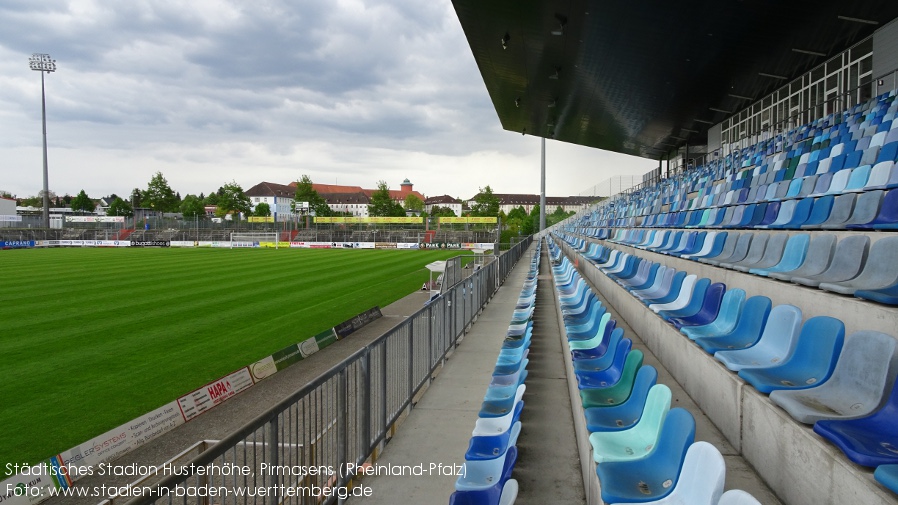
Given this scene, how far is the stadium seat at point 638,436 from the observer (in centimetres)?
240

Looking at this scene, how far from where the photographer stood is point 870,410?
196cm

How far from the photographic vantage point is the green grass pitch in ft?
23.6

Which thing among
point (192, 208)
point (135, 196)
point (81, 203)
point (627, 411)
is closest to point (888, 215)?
point (627, 411)

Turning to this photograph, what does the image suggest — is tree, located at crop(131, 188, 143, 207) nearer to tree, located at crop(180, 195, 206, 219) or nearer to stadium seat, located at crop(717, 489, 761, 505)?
tree, located at crop(180, 195, 206, 219)

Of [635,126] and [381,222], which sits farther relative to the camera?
[381,222]

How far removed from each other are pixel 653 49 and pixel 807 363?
505 inches

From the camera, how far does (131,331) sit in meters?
12.1

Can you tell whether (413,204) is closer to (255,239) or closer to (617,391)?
(255,239)

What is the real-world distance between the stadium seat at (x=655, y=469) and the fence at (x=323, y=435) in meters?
1.64

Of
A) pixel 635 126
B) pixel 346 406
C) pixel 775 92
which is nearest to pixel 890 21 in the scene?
pixel 775 92

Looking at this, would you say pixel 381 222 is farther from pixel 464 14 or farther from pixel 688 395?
pixel 688 395

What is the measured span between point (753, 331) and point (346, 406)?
272cm

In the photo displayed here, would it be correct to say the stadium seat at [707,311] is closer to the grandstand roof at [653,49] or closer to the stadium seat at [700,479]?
the stadium seat at [700,479]

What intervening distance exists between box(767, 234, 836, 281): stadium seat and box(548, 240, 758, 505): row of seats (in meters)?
1.30
